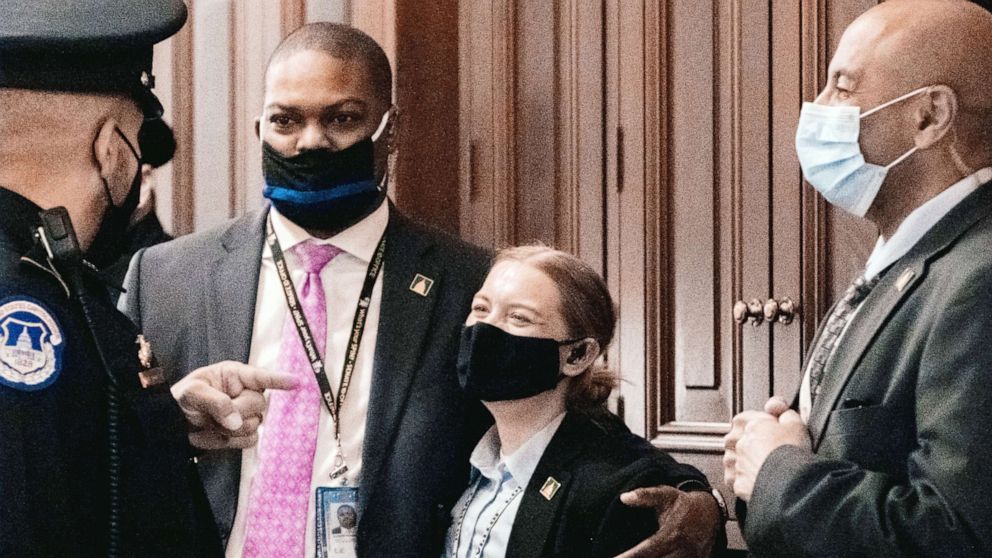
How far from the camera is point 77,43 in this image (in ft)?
6.17

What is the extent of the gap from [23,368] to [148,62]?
520mm

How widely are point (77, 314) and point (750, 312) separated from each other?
162 cm

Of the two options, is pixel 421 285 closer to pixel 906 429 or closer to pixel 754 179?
pixel 754 179

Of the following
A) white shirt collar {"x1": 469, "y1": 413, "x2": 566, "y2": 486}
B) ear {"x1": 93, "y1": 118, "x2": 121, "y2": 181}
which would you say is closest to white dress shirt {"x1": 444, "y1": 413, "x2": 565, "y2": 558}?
white shirt collar {"x1": 469, "y1": 413, "x2": 566, "y2": 486}

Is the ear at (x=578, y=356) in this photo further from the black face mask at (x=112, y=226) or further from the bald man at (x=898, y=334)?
the black face mask at (x=112, y=226)

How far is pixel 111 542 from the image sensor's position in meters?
1.81

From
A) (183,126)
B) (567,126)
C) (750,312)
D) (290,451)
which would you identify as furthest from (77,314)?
(183,126)

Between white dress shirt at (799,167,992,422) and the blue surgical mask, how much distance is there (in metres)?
0.07

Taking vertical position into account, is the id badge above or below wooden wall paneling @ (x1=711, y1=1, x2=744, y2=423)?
below

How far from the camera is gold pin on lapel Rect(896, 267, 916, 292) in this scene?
210 cm

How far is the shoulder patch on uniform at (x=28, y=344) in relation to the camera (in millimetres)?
1710

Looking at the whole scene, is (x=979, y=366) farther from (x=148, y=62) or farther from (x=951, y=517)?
(x=148, y=62)

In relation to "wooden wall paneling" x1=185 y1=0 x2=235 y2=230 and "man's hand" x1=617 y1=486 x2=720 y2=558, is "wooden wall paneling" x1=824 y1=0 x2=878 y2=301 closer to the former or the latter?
"man's hand" x1=617 y1=486 x2=720 y2=558

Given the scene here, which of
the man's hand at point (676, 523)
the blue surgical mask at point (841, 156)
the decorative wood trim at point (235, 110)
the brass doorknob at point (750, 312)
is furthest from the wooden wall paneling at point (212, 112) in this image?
the blue surgical mask at point (841, 156)
